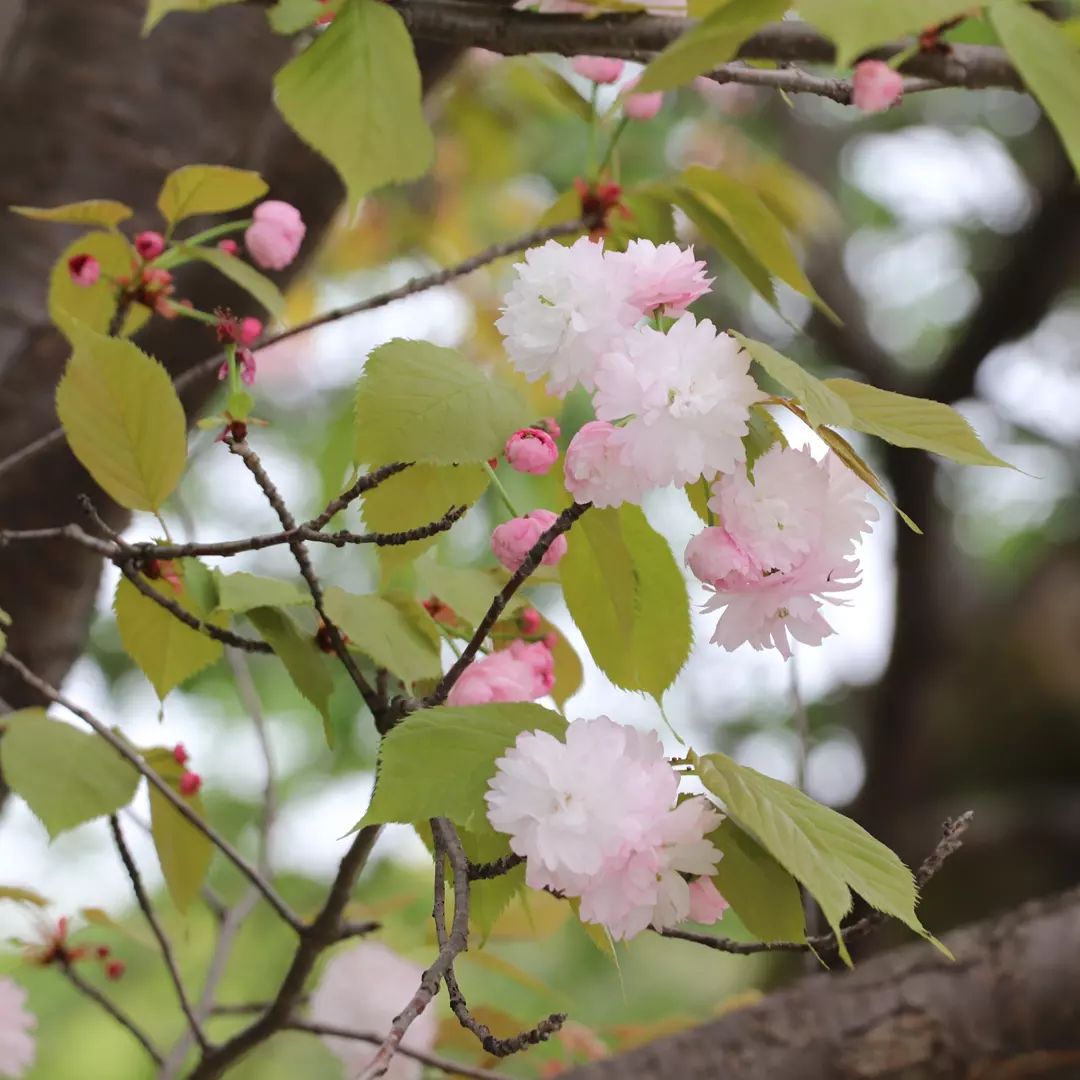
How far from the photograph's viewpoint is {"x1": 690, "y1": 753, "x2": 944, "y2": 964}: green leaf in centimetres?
27

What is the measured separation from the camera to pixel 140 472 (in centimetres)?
40

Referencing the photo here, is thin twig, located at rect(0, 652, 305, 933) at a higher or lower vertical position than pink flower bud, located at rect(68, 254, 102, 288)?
lower

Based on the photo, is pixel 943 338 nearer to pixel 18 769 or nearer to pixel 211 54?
pixel 211 54

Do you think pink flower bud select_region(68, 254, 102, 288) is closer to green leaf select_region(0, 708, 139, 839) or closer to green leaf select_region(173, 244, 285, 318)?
green leaf select_region(173, 244, 285, 318)

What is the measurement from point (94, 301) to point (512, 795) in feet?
1.10

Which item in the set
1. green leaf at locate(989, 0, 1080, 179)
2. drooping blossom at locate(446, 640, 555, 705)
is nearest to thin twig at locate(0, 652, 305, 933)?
drooping blossom at locate(446, 640, 555, 705)

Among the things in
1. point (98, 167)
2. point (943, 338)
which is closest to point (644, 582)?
point (98, 167)

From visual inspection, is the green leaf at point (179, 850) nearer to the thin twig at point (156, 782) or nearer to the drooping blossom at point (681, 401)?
the thin twig at point (156, 782)

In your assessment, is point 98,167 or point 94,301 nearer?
point 94,301

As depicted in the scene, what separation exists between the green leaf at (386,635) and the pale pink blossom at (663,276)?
0.14 m

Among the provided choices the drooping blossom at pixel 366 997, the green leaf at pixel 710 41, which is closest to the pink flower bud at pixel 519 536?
the green leaf at pixel 710 41

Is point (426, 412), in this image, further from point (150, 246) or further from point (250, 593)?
point (150, 246)

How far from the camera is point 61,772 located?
1.45ft

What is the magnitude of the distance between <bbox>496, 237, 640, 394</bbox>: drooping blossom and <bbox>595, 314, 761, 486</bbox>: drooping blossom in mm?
18
